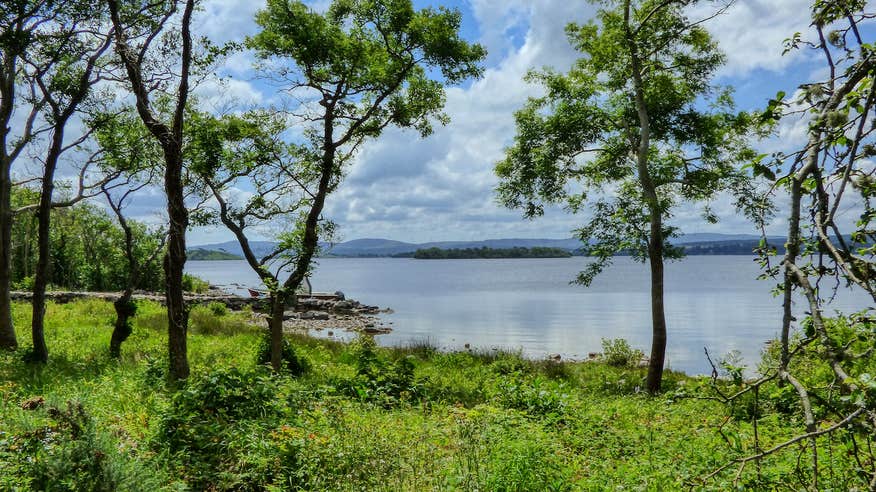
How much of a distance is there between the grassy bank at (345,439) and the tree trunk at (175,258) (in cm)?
56

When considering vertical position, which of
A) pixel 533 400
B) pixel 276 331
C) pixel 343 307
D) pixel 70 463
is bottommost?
pixel 343 307

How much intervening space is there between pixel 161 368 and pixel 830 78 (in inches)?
449

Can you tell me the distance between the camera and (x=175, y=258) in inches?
392

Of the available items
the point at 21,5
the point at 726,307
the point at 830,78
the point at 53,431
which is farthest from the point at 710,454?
the point at 726,307

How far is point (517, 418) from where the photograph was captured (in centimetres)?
818

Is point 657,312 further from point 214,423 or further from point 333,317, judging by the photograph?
point 333,317

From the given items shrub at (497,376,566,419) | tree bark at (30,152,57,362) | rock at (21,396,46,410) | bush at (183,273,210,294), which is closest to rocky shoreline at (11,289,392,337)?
bush at (183,273,210,294)

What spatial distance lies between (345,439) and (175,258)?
5.66m

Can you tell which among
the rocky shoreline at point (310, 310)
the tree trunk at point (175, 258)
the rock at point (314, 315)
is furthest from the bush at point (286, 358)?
the rock at point (314, 315)

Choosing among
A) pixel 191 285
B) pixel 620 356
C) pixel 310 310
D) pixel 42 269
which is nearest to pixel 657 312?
pixel 620 356

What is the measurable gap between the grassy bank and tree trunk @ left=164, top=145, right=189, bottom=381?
1.84 ft

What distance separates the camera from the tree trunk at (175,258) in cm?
976

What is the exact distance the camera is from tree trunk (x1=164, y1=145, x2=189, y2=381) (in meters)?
9.76

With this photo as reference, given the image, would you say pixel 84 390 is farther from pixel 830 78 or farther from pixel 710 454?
pixel 830 78
